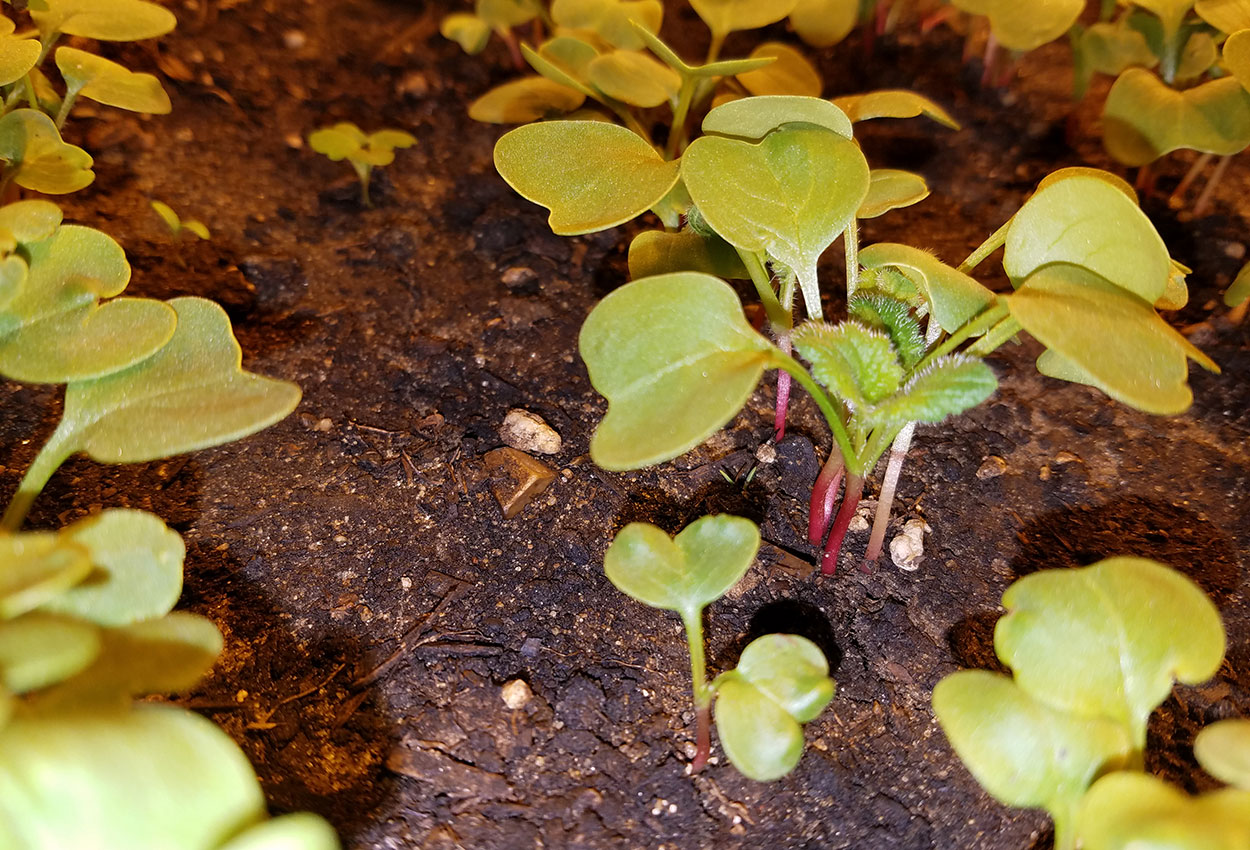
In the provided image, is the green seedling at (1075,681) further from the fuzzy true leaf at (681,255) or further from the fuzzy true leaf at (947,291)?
the fuzzy true leaf at (681,255)

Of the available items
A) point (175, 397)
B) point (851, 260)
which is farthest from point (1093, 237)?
point (175, 397)

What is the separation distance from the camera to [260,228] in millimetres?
1422

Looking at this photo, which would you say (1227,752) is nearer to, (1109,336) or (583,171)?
(1109,336)

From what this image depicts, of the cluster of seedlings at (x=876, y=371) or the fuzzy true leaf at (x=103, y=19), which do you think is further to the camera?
the fuzzy true leaf at (x=103, y=19)

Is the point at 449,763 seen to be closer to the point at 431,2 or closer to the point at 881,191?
the point at 881,191

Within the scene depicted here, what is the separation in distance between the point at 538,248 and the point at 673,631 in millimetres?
726

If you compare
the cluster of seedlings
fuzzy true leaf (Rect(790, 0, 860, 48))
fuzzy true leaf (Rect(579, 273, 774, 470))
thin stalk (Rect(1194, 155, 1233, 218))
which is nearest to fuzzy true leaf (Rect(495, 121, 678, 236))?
the cluster of seedlings

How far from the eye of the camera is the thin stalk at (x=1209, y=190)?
1.47 meters

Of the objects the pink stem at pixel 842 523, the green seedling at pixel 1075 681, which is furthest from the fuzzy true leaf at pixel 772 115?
the green seedling at pixel 1075 681

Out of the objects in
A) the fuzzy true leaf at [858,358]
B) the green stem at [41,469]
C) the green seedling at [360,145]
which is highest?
the fuzzy true leaf at [858,358]

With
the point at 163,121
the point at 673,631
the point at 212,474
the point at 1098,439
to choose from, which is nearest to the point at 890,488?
the point at 673,631

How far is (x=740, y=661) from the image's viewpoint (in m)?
0.74

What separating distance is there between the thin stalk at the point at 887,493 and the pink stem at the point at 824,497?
0.16 ft

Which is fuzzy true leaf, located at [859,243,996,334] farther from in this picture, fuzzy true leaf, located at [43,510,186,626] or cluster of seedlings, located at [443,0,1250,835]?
fuzzy true leaf, located at [43,510,186,626]
